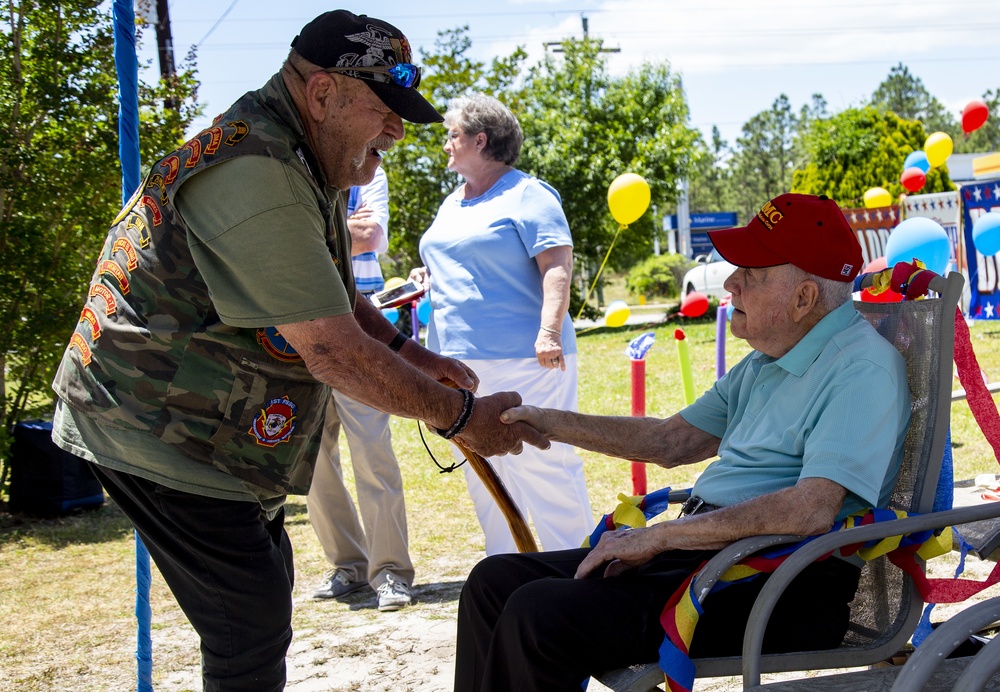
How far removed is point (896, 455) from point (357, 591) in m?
2.97

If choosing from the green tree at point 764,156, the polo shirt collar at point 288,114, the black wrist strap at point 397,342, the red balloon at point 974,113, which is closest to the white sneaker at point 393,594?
the black wrist strap at point 397,342

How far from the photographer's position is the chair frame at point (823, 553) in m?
2.00

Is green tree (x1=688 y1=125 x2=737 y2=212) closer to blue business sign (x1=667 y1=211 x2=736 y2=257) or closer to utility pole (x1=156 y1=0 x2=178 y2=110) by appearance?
blue business sign (x1=667 y1=211 x2=736 y2=257)

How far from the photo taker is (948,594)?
2383 millimetres

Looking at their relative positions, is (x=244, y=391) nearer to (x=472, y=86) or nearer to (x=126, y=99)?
(x=126, y=99)

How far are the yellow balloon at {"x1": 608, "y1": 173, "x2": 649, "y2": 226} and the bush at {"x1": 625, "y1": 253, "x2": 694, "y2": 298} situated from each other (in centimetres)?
2109

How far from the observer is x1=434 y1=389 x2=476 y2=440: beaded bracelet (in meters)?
2.46

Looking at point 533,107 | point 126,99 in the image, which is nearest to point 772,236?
point 126,99

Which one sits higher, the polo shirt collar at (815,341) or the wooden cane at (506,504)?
the polo shirt collar at (815,341)

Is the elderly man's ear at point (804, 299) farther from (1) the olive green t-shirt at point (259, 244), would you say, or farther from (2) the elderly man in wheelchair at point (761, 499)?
(1) the olive green t-shirt at point (259, 244)

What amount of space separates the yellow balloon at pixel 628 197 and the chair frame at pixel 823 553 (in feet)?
15.0

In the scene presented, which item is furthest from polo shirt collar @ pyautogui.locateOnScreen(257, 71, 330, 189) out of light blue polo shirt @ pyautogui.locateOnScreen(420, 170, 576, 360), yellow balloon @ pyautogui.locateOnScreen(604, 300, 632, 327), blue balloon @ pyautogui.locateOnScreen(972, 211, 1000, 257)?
blue balloon @ pyautogui.locateOnScreen(972, 211, 1000, 257)

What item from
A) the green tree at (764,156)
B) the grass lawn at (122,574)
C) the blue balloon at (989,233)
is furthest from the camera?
the green tree at (764,156)

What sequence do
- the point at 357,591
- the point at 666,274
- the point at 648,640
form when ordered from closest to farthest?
the point at 648,640
the point at 357,591
the point at 666,274
